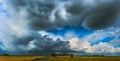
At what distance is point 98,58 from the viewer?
20219mm

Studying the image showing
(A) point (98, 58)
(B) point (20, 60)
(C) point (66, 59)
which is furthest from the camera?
(A) point (98, 58)

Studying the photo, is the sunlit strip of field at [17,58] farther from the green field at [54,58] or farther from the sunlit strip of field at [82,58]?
the sunlit strip of field at [82,58]

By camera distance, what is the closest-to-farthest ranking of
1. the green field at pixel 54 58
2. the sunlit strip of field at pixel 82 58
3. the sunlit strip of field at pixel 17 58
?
1. the sunlit strip of field at pixel 17 58
2. the green field at pixel 54 58
3. the sunlit strip of field at pixel 82 58

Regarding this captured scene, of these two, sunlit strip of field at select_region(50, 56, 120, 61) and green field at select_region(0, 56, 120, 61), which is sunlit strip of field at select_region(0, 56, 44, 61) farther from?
sunlit strip of field at select_region(50, 56, 120, 61)

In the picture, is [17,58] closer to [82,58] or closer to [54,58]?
[54,58]

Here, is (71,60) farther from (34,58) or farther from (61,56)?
(34,58)

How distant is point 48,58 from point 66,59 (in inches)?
43.3

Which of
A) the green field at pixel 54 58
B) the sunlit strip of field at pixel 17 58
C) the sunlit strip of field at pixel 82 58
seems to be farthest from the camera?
the sunlit strip of field at pixel 82 58

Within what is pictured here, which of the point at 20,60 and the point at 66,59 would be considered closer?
the point at 20,60

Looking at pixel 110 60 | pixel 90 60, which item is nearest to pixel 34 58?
pixel 90 60

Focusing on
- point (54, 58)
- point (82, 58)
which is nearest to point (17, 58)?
point (54, 58)

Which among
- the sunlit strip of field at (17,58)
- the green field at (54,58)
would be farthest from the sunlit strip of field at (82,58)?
the sunlit strip of field at (17,58)

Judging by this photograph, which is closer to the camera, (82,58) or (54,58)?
(54,58)

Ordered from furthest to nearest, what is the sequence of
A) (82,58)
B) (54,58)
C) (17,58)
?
1. (82,58)
2. (17,58)
3. (54,58)
